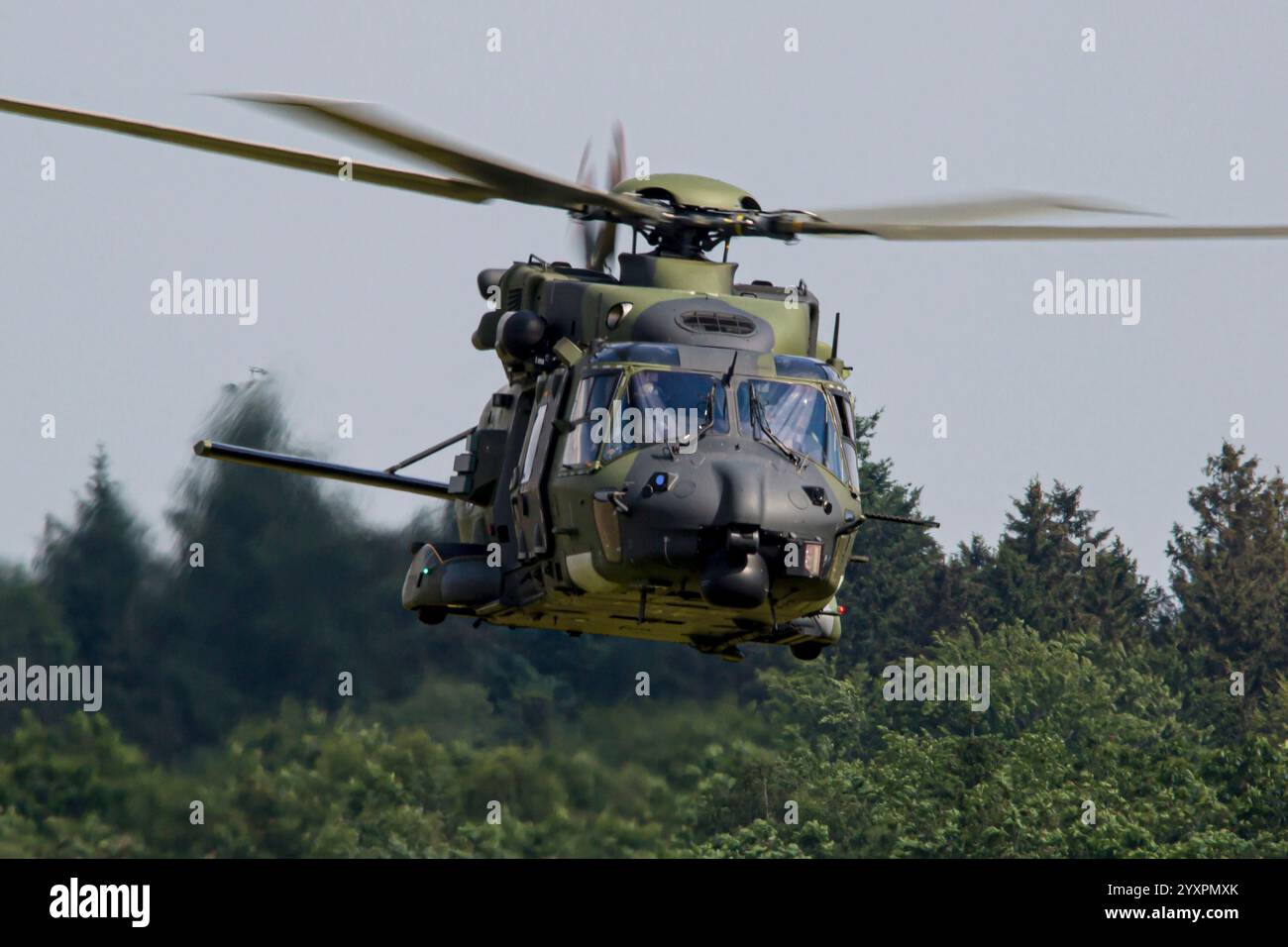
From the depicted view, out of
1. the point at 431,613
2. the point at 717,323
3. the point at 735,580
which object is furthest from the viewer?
the point at 431,613

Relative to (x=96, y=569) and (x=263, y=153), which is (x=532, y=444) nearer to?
(x=263, y=153)

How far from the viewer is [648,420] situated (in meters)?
17.1

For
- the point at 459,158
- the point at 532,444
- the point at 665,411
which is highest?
the point at 459,158

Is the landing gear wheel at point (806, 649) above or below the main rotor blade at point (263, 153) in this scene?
below

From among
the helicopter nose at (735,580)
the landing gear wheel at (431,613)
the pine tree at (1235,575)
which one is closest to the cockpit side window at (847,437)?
the helicopter nose at (735,580)

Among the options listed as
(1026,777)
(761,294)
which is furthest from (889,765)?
(761,294)

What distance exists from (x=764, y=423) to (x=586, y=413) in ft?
4.15

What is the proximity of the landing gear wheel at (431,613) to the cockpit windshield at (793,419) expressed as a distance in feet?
11.8

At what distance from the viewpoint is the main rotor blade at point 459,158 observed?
16250 mm

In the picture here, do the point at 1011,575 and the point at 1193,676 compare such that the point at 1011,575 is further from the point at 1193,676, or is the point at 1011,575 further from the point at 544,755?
the point at 544,755

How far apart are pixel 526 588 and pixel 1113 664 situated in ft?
70.5

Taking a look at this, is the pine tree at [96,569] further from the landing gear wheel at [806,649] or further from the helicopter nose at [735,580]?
the helicopter nose at [735,580]

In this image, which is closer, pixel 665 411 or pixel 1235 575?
pixel 665 411

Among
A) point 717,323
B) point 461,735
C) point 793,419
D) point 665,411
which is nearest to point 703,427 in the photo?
point 665,411
